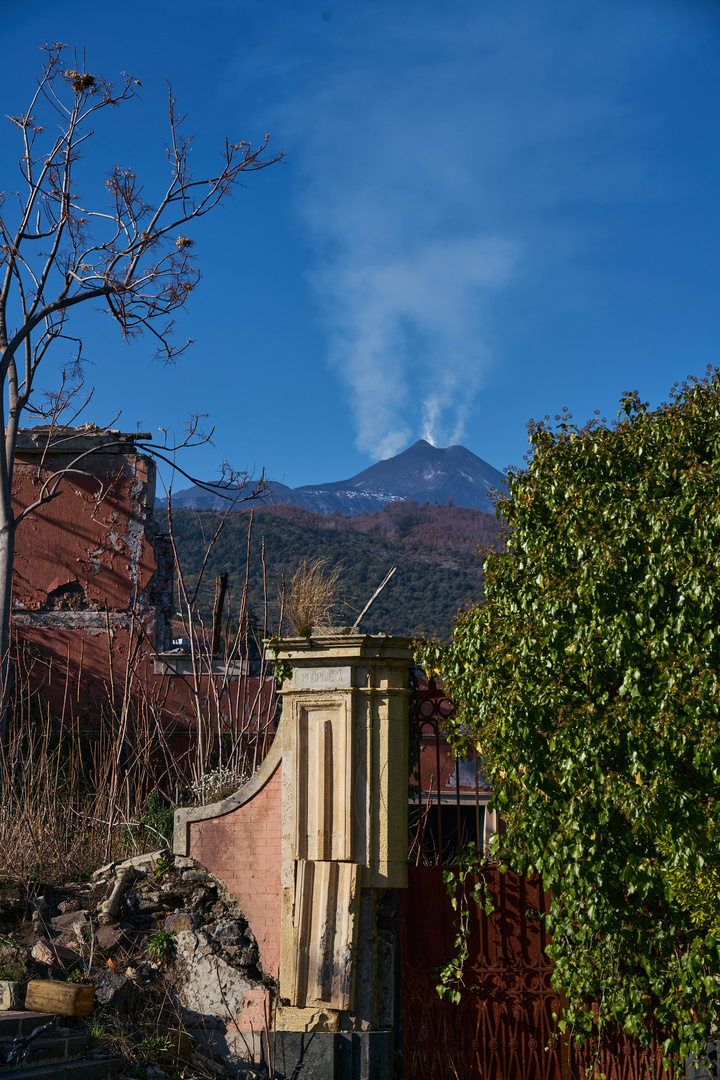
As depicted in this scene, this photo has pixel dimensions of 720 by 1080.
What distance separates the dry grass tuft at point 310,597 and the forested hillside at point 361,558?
15501mm

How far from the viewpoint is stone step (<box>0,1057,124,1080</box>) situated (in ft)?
14.9

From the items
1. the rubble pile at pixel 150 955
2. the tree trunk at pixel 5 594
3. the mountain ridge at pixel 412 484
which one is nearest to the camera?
the rubble pile at pixel 150 955

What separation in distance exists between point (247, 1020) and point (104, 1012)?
0.86 metres

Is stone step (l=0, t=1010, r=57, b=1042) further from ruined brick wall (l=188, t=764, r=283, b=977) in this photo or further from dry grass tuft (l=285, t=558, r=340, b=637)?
dry grass tuft (l=285, t=558, r=340, b=637)

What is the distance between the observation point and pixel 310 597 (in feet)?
27.1

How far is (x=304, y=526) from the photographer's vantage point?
132 feet

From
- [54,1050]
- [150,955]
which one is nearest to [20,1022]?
[54,1050]

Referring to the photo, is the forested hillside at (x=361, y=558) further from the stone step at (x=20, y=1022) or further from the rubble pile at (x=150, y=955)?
the stone step at (x=20, y=1022)

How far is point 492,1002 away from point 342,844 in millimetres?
1309

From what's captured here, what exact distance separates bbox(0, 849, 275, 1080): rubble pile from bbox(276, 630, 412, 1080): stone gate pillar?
0.44 metres

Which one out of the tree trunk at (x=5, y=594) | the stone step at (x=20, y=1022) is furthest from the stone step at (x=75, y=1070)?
the tree trunk at (x=5, y=594)

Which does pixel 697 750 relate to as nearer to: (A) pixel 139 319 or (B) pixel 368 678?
(B) pixel 368 678

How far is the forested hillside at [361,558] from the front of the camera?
29.5 meters

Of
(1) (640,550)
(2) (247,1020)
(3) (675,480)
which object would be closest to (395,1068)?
(2) (247,1020)
